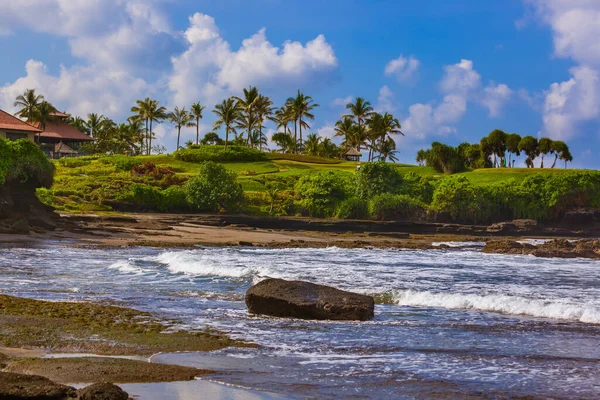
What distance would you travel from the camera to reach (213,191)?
54.1 m

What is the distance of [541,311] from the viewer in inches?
537

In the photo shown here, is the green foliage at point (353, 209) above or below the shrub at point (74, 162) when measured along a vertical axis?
below

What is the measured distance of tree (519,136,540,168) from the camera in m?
88.4

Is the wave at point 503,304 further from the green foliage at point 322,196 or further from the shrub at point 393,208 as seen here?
the green foliage at point 322,196

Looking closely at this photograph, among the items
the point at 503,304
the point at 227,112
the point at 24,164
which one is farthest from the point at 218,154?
the point at 503,304

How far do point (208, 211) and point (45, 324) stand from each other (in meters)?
44.3

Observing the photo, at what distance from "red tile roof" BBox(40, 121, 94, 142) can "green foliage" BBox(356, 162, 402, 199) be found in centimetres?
4489

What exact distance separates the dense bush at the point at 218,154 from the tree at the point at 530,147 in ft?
107

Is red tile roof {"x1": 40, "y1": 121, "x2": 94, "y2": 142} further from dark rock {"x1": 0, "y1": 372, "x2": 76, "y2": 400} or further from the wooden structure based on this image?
dark rock {"x1": 0, "y1": 372, "x2": 76, "y2": 400}

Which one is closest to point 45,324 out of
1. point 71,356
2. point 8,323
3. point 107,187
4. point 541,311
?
point 8,323

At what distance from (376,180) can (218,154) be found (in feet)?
87.2

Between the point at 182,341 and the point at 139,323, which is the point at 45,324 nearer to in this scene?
the point at 139,323

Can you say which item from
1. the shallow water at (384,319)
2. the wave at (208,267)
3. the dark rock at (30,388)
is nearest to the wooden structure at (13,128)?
the shallow water at (384,319)

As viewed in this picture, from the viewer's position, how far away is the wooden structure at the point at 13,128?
72000 millimetres
